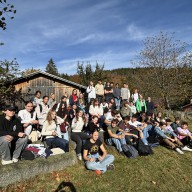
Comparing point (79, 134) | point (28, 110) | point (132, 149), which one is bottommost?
point (132, 149)

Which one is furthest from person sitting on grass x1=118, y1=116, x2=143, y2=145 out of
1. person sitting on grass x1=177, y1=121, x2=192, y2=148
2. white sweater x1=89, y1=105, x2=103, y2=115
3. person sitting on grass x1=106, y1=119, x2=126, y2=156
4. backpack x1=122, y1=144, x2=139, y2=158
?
person sitting on grass x1=177, y1=121, x2=192, y2=148

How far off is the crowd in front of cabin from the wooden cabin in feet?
27.3

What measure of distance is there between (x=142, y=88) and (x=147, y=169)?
75.4ft

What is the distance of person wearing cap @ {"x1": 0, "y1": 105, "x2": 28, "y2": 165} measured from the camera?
6647 mm

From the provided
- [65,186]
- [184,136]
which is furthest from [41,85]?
[65,186]

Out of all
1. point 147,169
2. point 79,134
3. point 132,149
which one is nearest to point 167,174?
point 147,169

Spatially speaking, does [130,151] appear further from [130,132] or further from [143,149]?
[130,132]

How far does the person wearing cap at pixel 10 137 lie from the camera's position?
262 inches

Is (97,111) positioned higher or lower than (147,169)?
higher

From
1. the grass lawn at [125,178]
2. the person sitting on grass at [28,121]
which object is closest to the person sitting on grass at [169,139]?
the grass lawn at [125,178]

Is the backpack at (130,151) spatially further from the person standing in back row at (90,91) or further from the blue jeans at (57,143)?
the person standing in back row at (90,91)

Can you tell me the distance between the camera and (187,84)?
29.0 meters

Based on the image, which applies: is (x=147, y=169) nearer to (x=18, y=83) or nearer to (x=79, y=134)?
(x=79, y=134)

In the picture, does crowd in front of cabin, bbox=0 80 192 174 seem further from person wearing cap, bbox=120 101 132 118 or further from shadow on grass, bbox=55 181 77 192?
shadow on grass, bbox=55 181 77 192
